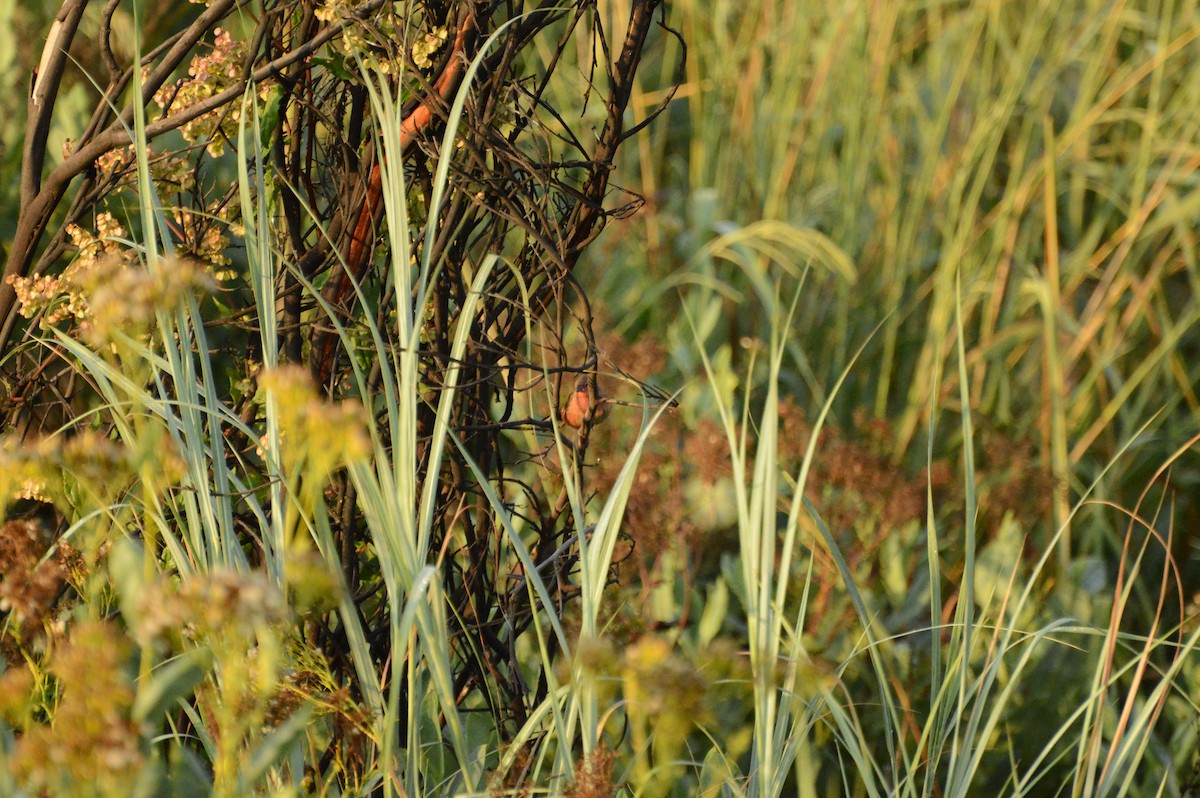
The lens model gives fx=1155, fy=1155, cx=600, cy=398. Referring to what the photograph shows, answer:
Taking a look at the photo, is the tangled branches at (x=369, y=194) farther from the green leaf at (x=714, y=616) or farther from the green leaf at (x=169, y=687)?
the green leaf at (x=714, y=616)

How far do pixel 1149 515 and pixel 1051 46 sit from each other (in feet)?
3.85

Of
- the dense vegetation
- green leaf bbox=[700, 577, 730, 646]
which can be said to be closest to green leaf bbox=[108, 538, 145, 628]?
the dense vegetation

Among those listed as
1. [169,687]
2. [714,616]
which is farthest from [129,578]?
[714,616]

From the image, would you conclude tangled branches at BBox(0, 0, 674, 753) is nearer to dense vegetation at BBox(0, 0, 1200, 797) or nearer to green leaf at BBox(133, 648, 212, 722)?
dense vegetation at BBox(0, 0, 1200, 797)

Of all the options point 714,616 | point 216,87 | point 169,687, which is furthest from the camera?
point 714,616

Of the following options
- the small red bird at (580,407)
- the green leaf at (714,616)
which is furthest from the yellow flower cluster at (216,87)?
the green leaf at (714,616)

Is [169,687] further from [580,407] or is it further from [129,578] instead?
[580,407]

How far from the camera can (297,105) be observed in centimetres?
92

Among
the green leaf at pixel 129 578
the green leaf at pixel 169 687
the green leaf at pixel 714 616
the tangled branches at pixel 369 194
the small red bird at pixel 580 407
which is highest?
the tangled branches at pixel 369 194

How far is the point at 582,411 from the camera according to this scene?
0.91 meters

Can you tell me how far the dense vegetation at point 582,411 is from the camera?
0.68m

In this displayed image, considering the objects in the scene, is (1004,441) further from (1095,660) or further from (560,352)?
(560,352)

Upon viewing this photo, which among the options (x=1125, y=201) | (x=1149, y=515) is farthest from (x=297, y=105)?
(x=1125, y=201)

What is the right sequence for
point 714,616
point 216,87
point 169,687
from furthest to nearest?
point 714,616, point 216,87, point 169,687
